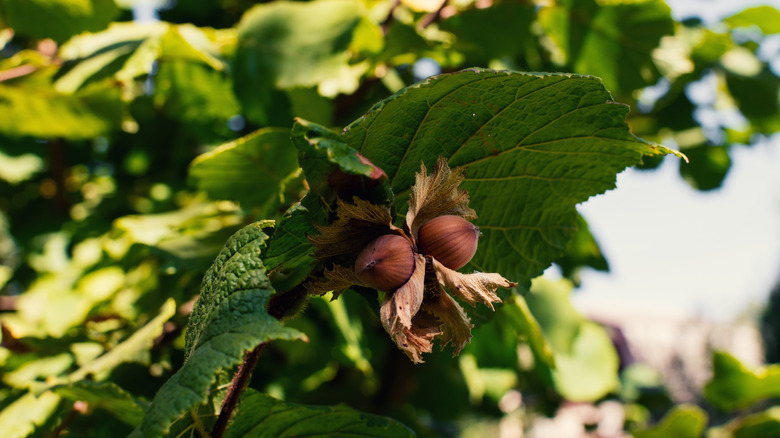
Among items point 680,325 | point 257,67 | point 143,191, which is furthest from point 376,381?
point 680,325

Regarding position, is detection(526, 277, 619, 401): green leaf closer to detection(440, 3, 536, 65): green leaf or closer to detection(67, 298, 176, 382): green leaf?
detection(440, 3, 536, 65): green leaf

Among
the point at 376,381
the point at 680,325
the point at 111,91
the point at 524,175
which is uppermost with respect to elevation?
the point at 524,175

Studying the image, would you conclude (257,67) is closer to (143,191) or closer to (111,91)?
(111,91)

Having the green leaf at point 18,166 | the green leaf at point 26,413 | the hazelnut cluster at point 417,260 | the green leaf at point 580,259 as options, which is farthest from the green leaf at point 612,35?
the green leaf at point 18,166

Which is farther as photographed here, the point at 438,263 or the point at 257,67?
the point at 257,67

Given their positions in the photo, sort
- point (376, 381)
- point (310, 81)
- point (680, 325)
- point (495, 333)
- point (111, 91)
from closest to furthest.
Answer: point (310, 81) → point (495, 333) → point (111, 91) → point (376, 381) → point (680, 325)

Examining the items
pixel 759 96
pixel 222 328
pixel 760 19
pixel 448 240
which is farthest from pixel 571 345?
pixel 222 328

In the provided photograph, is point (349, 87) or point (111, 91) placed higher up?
point (349, 87)

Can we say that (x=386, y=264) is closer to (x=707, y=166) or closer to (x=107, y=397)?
(x=107, y=397)

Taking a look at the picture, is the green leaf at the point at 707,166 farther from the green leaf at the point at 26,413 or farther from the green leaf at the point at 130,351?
the green leaf at the point at 26,413
